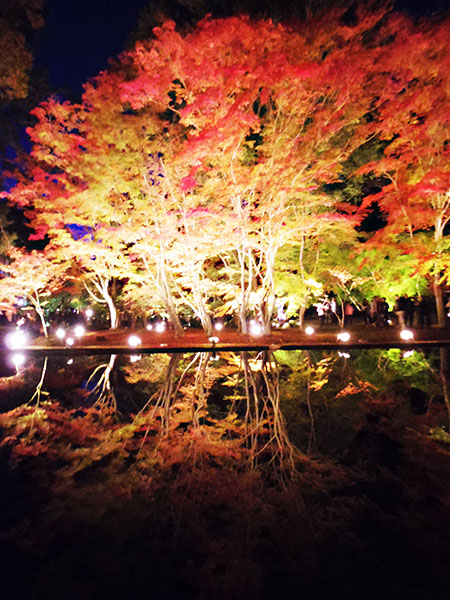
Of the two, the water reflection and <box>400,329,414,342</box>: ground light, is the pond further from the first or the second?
<box>400,329,414,342</box>: ground light

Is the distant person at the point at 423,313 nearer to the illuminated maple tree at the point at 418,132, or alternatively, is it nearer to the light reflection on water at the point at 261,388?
the illuminated maple tree at the point at 418,132

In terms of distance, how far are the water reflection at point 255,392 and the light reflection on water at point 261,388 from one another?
0.7 inches

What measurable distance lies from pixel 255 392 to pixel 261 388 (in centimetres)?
33

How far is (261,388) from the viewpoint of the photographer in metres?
6.73

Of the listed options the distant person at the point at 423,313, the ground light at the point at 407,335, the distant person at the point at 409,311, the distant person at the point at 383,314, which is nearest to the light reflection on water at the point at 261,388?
the ground light at the point at 407,335

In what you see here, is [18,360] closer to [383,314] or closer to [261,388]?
[261,388]

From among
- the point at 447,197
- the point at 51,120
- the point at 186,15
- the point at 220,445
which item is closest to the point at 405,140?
the point at 447,197

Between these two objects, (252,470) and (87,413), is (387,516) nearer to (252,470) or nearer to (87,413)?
(252,470)

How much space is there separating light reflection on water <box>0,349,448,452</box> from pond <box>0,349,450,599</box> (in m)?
0.05

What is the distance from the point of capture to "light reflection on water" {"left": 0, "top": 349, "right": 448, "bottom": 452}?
4953 mm

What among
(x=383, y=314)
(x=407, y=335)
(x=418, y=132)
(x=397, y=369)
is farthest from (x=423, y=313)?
(x=397, y=369)

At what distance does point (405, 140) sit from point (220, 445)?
A: 13.6 meters

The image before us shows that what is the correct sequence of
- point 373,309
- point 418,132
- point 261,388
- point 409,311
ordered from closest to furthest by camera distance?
1. point 261,388
2. point 418,132
3. point 409,311
4. point 373,309

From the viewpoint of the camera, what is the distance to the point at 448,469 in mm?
3434
